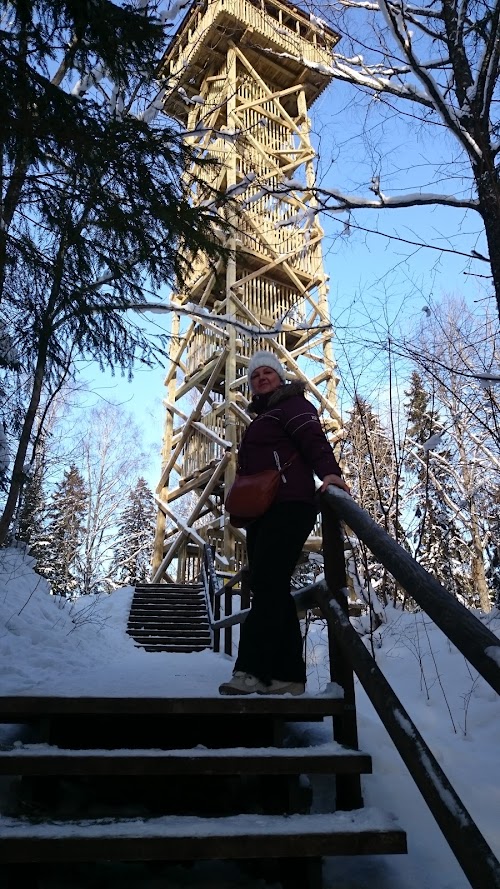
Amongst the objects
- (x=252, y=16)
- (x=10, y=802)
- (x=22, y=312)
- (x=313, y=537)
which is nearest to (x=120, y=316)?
(x=22, y=312)

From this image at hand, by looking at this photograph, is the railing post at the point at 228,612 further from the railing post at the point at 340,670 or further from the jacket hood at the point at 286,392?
the railing post at the point at 340,670

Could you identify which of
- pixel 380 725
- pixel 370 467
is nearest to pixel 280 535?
pixel 380 725

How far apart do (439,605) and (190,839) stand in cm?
97

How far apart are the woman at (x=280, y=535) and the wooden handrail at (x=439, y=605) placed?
53cm

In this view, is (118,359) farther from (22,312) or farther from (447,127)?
(447,127)

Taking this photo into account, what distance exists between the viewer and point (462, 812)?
1309mm

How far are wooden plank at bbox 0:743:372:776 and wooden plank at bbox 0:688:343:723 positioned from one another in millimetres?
134

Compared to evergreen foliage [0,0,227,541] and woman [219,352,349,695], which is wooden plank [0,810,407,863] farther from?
evergreen foliage [0,0,227,541]

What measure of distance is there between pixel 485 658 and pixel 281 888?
47.8 inches

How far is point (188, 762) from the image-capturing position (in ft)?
6.28

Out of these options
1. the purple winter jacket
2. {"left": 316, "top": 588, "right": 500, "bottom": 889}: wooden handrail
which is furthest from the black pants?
{"left": 316, "top": 588, "right": 500, "bottom": 889}: wooden handrail

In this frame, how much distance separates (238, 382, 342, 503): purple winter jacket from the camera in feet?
8.53

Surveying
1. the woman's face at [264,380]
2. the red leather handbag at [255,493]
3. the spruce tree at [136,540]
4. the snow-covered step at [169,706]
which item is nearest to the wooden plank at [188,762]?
the snow-covered step at [169,706]

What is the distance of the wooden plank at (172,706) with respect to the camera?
2.04 metres
